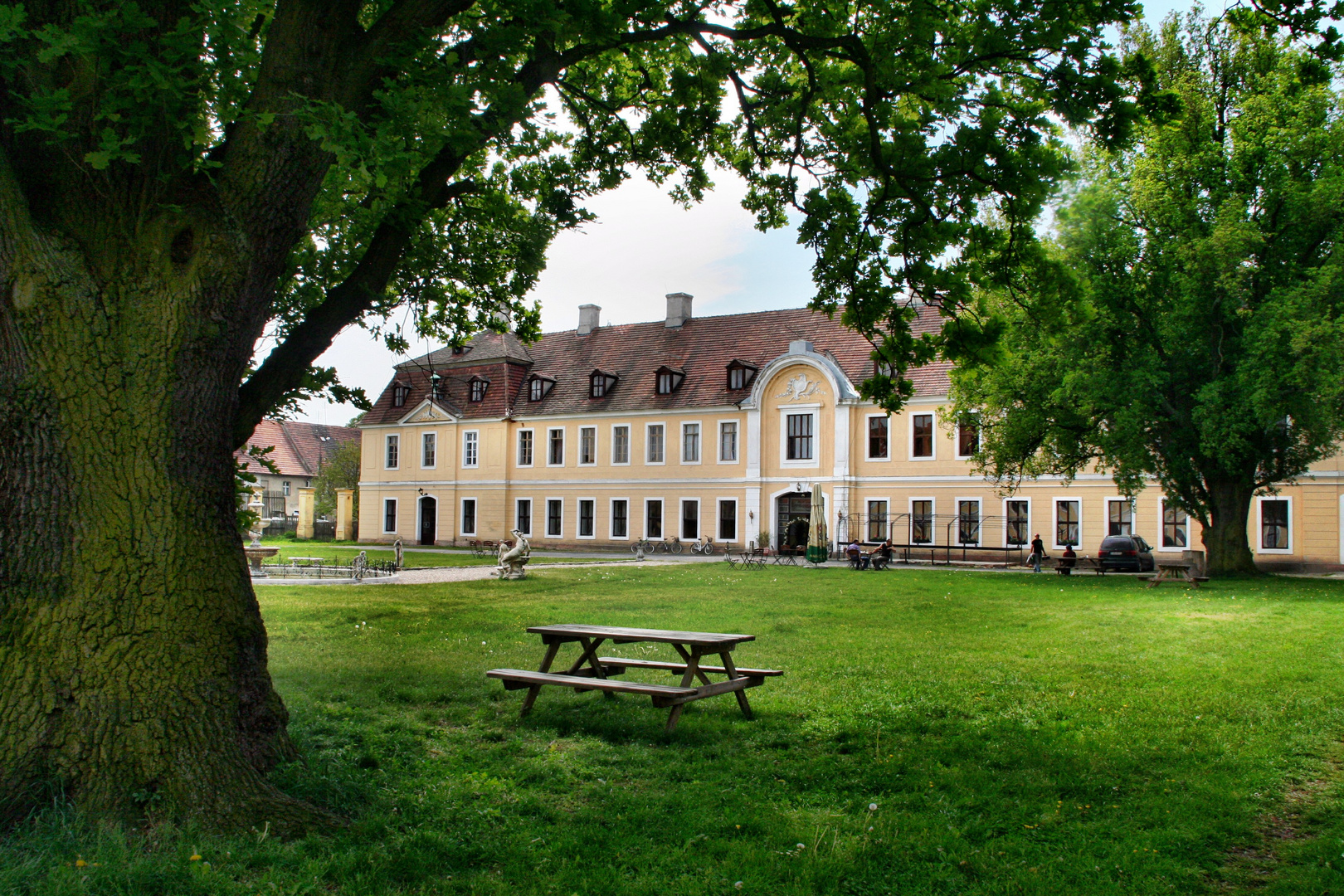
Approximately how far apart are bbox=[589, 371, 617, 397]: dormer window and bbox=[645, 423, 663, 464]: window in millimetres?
3458

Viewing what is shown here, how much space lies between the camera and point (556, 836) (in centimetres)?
527

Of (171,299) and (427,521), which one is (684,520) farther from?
(171,299)

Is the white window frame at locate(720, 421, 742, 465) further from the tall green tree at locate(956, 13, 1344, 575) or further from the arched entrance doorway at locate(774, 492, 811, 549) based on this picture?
the tall green tree at locate(956, 13, 1344, 575)

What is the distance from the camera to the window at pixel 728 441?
42625 millimetres

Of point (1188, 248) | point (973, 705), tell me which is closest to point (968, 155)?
point (973, 705)

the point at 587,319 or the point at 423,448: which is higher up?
the point at 587,319

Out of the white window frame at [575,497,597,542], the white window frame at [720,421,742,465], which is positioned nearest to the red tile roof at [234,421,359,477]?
the white window frame at [575,497,597,542]

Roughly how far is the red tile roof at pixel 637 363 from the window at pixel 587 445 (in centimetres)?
93

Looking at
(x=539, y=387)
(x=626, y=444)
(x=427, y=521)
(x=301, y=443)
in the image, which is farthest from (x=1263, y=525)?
(x=301, y=443)

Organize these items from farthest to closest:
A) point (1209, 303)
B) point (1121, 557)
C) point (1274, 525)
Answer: point (1274, 525) → point (1121, 557) → point (1209, 303)

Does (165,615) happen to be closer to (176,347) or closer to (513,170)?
(176,347)

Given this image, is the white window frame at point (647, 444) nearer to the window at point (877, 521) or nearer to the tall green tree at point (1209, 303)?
the window at point (877, 521)

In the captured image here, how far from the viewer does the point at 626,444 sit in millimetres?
45938

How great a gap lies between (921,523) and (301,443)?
4955 centimetres
